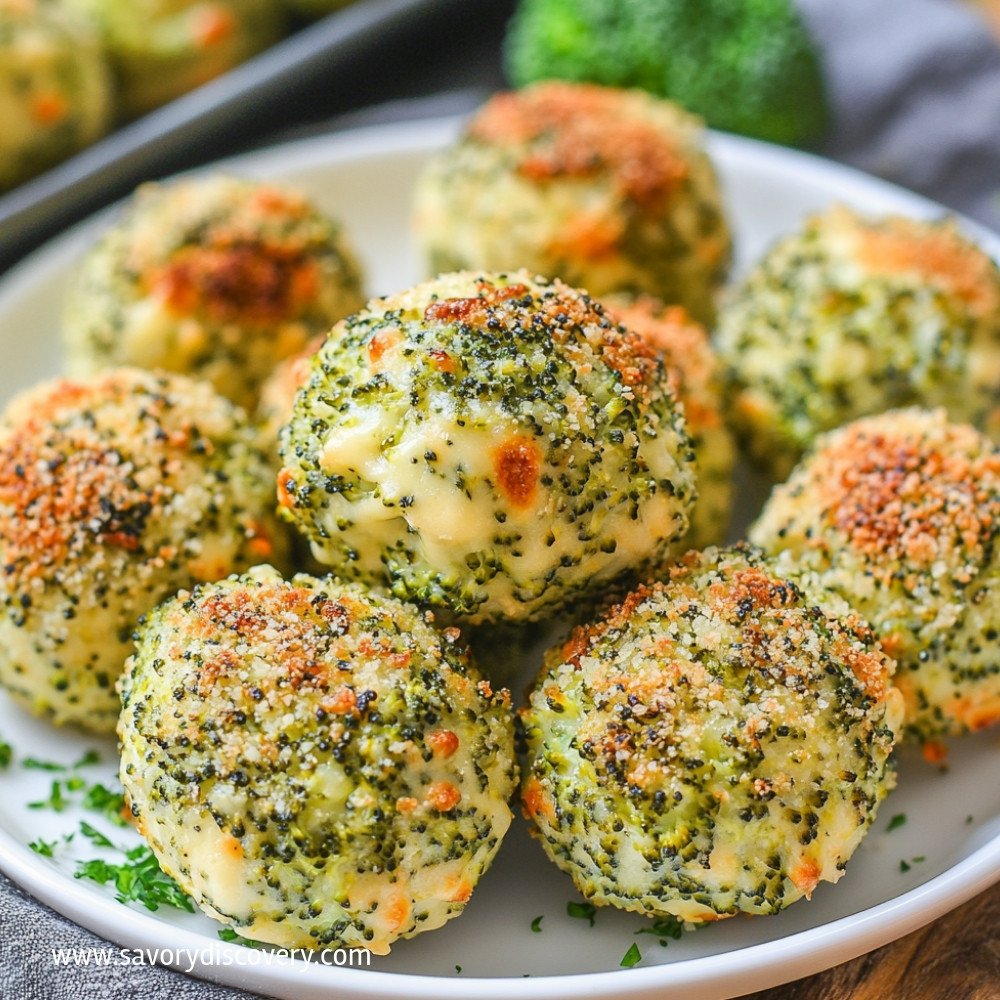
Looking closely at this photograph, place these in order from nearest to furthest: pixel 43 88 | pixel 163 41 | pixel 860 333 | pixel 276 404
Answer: pixel 276 404 < pixel 860 333 < pixel 43 88 < pixel 163 41

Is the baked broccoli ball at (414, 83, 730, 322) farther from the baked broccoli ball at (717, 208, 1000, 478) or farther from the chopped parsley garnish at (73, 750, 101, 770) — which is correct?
the chopped parsley garnish at (73, 750, 101, 770)

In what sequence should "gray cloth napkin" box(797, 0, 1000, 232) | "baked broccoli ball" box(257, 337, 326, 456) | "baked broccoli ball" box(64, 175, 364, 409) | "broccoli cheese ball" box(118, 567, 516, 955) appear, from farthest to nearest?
"gray cloth napkin" box(797, 0, 1000, 232) < "baked broccoli ball" box(64, 175, 364, 409) < "baked broccoli ball" box(257, 337, 326, 456) < "broccoli cheese ball" box(118, 567, 516, 955)

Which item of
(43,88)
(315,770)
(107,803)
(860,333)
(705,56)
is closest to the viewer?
(315,770)

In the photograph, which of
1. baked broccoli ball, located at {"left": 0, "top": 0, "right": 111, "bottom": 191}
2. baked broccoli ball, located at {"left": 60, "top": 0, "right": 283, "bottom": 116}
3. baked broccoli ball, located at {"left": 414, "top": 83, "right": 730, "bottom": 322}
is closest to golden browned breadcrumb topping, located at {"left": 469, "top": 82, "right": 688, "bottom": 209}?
baked broccoli ball, located at {"left": 414, "top": 83, "right": 730, "bottom": 322}

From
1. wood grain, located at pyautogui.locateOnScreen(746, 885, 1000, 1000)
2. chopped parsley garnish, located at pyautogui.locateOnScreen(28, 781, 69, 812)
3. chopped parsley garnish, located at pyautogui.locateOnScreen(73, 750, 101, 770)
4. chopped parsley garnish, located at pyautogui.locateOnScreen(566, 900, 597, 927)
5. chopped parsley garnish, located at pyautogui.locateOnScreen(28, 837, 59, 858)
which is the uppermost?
chopped parsley garnish, located at pyautogui.locateOnScreen(28, 837, 59, 858)

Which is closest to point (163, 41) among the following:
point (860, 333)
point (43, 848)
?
point (860, 333)

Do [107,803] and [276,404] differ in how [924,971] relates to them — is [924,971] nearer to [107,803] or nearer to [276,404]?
[107,803]
